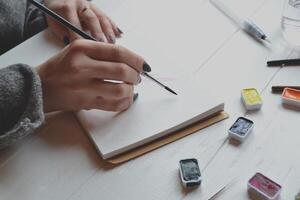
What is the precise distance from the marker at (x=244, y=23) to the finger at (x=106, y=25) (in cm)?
24

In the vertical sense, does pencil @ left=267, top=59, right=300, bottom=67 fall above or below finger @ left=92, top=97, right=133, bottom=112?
above

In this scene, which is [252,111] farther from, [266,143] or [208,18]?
[208,18]

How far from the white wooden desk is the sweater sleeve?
0.04 metres

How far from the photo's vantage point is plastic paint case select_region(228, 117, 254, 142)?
0.59 metres

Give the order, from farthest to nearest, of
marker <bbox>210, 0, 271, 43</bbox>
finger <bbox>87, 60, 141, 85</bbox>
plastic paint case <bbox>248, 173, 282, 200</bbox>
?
marker <bbox>210, 0, 271, 43</bbox>
finger <bbox>87, 60, 141, 85</bbox>
plastic paint case <bbox>248, 173, 282, 200</bbox>

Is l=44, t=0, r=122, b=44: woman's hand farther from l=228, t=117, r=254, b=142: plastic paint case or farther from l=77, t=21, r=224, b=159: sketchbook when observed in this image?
l=228, t=117, r=254, b=142: plastic paint case

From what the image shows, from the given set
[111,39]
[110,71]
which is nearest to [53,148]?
[110,71]

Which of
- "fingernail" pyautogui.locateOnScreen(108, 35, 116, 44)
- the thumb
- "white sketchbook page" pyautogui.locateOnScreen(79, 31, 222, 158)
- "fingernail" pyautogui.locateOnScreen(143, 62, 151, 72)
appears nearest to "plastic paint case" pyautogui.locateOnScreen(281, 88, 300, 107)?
"white sketchbook page" pyautogui.locateOnScreen(79, 31, 222, 158)

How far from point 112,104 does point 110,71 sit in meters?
0.06

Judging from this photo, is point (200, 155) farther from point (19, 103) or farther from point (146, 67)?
point (19, 103)

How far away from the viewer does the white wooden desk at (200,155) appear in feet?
1.80

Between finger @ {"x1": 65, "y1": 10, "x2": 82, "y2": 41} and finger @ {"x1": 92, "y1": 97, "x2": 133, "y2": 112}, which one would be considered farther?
finger @ {"x1": 65, "y1": 10, "x2": 82, "y2": 41}

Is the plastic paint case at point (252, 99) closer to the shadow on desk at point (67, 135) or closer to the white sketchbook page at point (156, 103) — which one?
the white sketchbook page at point (156, 103)

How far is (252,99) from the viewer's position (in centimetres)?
64
